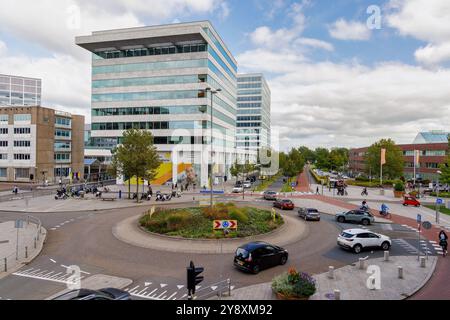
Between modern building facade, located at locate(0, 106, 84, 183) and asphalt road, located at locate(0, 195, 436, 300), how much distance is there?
171 ft

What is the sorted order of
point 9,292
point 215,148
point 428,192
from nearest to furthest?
1. point 9,292
2. point 428,192
3. point 215,148

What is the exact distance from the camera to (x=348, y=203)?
133 ft

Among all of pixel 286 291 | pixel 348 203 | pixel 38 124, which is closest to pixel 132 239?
pixel 286 291

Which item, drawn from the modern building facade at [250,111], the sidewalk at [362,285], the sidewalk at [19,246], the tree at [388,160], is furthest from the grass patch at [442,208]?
the modern building facade at [250,111]

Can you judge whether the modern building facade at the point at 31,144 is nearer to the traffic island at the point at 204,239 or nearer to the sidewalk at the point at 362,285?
the traffic island at the point at 204,239

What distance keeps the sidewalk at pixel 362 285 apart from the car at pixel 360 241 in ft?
7.60

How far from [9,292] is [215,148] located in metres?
55.2

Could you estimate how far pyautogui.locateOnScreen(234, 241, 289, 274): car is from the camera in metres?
14.6

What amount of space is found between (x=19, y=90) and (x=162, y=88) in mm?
147688

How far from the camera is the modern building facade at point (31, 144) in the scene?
66812 mm

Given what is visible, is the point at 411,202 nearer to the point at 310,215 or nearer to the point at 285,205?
the point at 285,205

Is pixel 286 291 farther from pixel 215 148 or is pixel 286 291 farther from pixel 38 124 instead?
pixel 38 124

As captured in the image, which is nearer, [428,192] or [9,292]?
[9,292]

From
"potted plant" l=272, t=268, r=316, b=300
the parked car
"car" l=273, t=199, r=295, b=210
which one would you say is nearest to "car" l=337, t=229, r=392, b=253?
"potted plant" l=272, t=268, r=316, b=300
